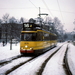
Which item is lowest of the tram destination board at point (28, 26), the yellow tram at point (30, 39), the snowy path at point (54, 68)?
the snowy path at point (54, 68)

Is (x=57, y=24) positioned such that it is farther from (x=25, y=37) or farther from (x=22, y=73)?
(x=22, y=73)

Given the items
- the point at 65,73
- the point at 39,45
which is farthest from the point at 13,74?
the point at 39,45

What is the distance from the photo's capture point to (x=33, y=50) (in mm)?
13359

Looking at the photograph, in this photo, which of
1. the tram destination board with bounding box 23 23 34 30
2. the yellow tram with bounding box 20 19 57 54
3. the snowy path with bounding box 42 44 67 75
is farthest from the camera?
the tram destination board with bounding box 23 23 34 30

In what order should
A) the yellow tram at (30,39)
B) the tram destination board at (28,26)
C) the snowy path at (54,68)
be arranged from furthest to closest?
the tram destination board at (28,26) → the yellow tram at (30,39) → the snowy path at (54,68)

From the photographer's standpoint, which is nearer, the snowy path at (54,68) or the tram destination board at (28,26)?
the snowy path at (54,68)

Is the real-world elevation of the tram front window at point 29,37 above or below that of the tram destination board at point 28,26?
below

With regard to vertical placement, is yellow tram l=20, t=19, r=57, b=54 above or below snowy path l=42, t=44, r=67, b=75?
above

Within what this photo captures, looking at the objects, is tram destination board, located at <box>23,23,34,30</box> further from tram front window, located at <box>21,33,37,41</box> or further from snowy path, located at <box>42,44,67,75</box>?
snowy path, located at <box>42,44,67,75</box>

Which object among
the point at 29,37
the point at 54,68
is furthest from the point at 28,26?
the point at 54,68

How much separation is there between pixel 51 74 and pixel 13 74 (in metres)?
1.81

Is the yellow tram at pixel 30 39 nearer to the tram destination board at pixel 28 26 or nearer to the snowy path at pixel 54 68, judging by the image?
the tram destination board at pixel 28 26

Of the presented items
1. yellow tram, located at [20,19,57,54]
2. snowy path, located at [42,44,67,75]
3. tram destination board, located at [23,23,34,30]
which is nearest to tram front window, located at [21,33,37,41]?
yellow tram, located at [20,19,57,54]

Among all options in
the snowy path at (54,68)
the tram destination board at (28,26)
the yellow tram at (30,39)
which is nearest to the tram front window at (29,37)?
the yellow tram at (30,39)
